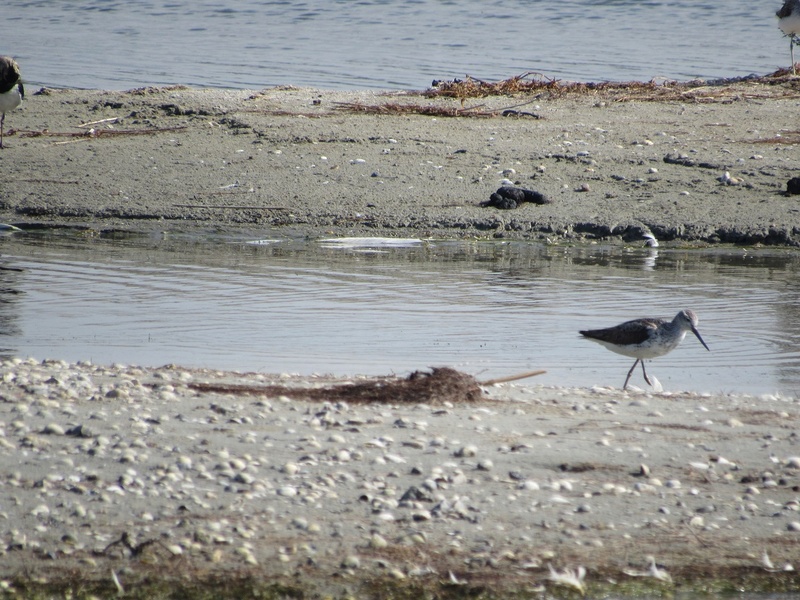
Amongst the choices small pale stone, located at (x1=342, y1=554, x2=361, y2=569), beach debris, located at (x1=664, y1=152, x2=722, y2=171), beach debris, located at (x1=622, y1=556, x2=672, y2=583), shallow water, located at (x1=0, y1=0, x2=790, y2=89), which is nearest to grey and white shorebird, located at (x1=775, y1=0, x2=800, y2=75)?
shallow water, located at (x1=0, y1=0, x2=790, y2=89)

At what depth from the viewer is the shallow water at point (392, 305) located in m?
7.65

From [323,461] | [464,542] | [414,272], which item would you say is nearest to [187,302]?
[414,272]

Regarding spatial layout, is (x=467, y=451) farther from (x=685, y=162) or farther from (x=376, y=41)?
(x=376, y=41)

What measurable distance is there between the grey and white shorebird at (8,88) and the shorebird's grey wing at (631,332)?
1031 centimetres

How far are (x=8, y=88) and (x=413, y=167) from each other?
5908 millimetres

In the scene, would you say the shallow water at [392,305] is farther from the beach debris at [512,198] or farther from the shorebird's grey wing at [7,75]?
the shorebird's grey wing at [7,75]

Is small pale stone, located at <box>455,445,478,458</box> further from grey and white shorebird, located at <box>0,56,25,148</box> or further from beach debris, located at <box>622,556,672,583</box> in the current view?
grey and white shorebird, located at <box>0,56,25,148</box>

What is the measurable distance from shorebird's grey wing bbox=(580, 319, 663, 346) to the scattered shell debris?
3.12 feet

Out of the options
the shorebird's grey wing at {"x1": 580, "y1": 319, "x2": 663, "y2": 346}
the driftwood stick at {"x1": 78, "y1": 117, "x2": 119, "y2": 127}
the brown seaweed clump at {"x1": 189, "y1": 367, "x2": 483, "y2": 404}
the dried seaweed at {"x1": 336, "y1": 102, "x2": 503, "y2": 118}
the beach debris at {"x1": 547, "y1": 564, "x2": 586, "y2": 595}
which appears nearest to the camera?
the beach debris at {"x1": 547, "y1": 564, "x2": 586, "y2": 595}

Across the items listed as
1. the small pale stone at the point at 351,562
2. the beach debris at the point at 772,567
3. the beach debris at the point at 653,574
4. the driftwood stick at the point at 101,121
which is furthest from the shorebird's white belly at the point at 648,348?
the driftwood stick at the point at 101,121

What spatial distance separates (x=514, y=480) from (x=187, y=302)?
488 cm

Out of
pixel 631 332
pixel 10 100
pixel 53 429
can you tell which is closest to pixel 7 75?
pixel 10 100

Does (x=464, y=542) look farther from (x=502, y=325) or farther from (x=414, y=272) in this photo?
(x=414, y=272)

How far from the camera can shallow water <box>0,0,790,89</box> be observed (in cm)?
2267
